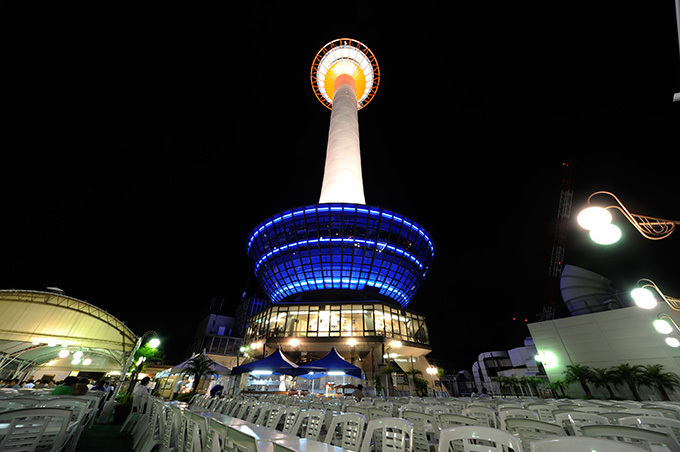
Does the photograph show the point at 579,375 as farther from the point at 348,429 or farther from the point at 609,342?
the point at 348,429

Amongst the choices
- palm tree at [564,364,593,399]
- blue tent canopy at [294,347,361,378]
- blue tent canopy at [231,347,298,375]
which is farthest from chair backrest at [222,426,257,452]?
palm tree at [564,364,593,399]

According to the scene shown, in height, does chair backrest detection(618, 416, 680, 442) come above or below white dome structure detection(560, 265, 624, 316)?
below

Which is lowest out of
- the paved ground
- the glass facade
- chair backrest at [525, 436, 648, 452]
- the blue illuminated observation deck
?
the paved ground

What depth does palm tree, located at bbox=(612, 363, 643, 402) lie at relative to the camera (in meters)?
22.7

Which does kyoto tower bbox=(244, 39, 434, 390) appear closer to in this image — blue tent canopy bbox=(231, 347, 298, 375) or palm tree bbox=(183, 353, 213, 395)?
palm tree bbox=(183, 353, 213, 395)

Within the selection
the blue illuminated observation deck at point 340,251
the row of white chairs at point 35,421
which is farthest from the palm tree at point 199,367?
the blue illuminated observation deck at point 340,251

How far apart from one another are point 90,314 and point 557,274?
9152cm

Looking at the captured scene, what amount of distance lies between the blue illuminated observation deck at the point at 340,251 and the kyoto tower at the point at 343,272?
0.52 ft

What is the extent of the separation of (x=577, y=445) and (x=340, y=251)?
40.2 m

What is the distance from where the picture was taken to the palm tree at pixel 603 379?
78.5ft

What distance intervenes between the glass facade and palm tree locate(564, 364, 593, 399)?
16290 millimetres

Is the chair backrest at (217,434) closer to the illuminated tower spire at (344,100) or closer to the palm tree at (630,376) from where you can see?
the palm tree at (630,376)

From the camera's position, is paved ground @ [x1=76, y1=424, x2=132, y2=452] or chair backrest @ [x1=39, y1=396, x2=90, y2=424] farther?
paved ground @ [x1=76, y1=424, x2=132, y2=452]

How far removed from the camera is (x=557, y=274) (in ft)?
230
